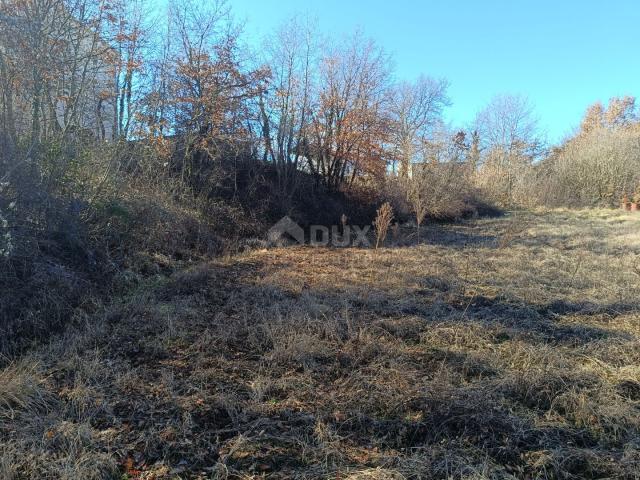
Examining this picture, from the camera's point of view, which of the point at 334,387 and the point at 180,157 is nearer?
the point at 334,387

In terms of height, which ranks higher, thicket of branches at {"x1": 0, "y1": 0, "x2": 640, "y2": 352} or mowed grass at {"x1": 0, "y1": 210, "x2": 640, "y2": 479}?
thicket of branches at {"x1": 0, "y1": 0, "x2": 640, "y2": 352}

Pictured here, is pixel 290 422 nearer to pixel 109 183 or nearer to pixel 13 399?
pixel 13 399

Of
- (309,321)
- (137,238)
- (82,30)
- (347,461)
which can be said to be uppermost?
(82,30)

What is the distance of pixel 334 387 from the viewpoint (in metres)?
2.88

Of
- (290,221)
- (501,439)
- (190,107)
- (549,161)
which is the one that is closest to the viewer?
(501,439)

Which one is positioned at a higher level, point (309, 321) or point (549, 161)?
point (549, 161)

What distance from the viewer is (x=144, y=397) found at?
2.69m

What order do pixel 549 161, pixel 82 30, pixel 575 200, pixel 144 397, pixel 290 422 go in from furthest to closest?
pixel 549 161, pixel 575 200, pixel 82 30, pixel 144 397, pixel 290 422

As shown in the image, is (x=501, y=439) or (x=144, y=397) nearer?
(x=501, y=439)

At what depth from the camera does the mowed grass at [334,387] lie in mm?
2082

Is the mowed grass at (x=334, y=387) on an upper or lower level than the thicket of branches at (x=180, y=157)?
lower

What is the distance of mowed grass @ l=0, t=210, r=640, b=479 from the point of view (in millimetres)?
2082

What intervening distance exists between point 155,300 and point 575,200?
83.6 ft

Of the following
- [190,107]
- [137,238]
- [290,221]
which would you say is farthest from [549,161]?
[137,238]
